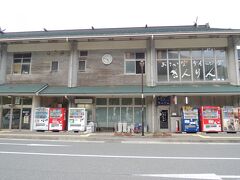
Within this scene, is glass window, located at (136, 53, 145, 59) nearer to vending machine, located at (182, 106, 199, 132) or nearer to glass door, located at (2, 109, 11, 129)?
vending machine, located at (182, 106, 199, 132)

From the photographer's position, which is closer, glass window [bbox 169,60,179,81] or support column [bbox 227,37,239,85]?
support column [bbox 227,37,239,85]

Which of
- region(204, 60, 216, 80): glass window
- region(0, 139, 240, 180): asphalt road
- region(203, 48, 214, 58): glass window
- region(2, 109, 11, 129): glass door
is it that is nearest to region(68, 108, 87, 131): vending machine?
region(2, 109, 11, 129): glass door

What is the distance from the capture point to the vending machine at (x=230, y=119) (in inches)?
698

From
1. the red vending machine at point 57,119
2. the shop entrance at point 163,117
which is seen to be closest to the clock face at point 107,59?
the red vending machine at point 57,119

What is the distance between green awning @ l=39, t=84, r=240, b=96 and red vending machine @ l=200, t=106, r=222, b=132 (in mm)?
1461

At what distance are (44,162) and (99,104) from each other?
42.7 ft

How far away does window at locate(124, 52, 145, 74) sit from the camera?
20484 millimetres

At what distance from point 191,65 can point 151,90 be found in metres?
4.89

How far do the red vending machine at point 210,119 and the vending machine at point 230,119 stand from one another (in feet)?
1.33

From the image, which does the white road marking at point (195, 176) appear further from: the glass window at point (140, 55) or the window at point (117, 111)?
the glass window at point (140, 55)

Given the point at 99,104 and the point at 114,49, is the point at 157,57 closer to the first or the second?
the point at 114,49

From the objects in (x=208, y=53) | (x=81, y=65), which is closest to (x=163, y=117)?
(x=208, y=53)

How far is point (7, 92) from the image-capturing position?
1866cm

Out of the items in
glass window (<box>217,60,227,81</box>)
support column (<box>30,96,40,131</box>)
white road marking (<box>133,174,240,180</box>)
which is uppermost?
glass window (<box>217,60,227,81</box>)
